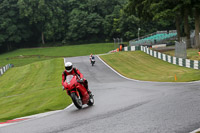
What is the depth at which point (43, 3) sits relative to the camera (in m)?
88.6

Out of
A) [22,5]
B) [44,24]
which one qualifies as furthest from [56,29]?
[22,5]

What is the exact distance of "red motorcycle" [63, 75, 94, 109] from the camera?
400 inches

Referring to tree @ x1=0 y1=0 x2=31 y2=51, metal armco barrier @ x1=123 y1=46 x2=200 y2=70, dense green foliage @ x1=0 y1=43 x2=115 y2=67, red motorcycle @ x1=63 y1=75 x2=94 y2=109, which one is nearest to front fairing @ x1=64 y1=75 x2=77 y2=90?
red motorcycle @ x1=63 y1=75 x2=94 y2=109

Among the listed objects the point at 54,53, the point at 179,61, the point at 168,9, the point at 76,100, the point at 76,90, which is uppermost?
the point at 168,9

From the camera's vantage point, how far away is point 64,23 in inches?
3770

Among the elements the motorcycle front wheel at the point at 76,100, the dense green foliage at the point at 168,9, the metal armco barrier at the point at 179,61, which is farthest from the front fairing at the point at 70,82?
the dense green foliage at the point at 168,9

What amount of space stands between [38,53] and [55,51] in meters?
4.67

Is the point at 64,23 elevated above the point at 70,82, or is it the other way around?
the point at 64,23

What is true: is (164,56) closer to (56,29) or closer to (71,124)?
(71,124)

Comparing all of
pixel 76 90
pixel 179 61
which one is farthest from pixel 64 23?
pixel 76 90

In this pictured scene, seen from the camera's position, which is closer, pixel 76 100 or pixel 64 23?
pixel 76 100

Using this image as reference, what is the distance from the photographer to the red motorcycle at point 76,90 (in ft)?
33.3

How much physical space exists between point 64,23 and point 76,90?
87397 millimetres

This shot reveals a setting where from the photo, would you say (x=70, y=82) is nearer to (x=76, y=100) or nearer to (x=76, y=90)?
(x=76, y=90)
